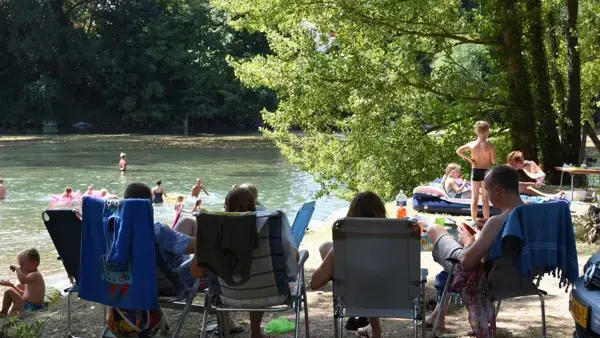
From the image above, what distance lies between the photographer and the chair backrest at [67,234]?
4902mm

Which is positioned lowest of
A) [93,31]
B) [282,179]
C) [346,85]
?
[282,179]

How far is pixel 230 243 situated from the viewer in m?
4.37

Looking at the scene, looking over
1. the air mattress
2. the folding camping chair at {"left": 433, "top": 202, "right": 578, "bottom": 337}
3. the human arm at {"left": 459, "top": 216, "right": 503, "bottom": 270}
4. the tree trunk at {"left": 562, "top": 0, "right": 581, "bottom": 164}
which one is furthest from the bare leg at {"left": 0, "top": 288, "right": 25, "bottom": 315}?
the tree trunk at {"left": 562, "top": 0, "right": 581, "bottom": 164}

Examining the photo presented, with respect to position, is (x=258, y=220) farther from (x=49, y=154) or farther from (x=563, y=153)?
(x=49, y=154)

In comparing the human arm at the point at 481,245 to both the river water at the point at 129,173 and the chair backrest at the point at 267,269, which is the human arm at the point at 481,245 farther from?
the river water at the point at 129,173

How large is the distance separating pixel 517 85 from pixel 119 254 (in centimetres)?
1352

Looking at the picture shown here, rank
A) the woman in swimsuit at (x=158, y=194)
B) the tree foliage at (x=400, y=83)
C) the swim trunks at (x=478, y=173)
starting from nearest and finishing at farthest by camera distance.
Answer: the swim trunks at (x=478, y=173)
the tree foliage at (x=400, y=83)
the woman in swimsuit at (x=158, y=194)

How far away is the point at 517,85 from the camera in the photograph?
656 inches

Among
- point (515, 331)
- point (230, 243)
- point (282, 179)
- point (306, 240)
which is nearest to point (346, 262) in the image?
point (230, 243)

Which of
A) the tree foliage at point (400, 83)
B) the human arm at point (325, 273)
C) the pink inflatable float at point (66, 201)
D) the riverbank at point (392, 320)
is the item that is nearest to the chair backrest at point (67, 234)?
the riverbank at point (392, 320)

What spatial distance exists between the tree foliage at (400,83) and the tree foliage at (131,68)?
41.9 m

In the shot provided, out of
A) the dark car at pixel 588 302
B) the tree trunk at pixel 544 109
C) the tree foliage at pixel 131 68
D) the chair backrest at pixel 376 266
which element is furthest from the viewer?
the tree foliage at pixel 131 68

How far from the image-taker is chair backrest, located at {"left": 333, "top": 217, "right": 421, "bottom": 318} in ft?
14.3

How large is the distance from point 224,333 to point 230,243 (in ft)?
3.02
